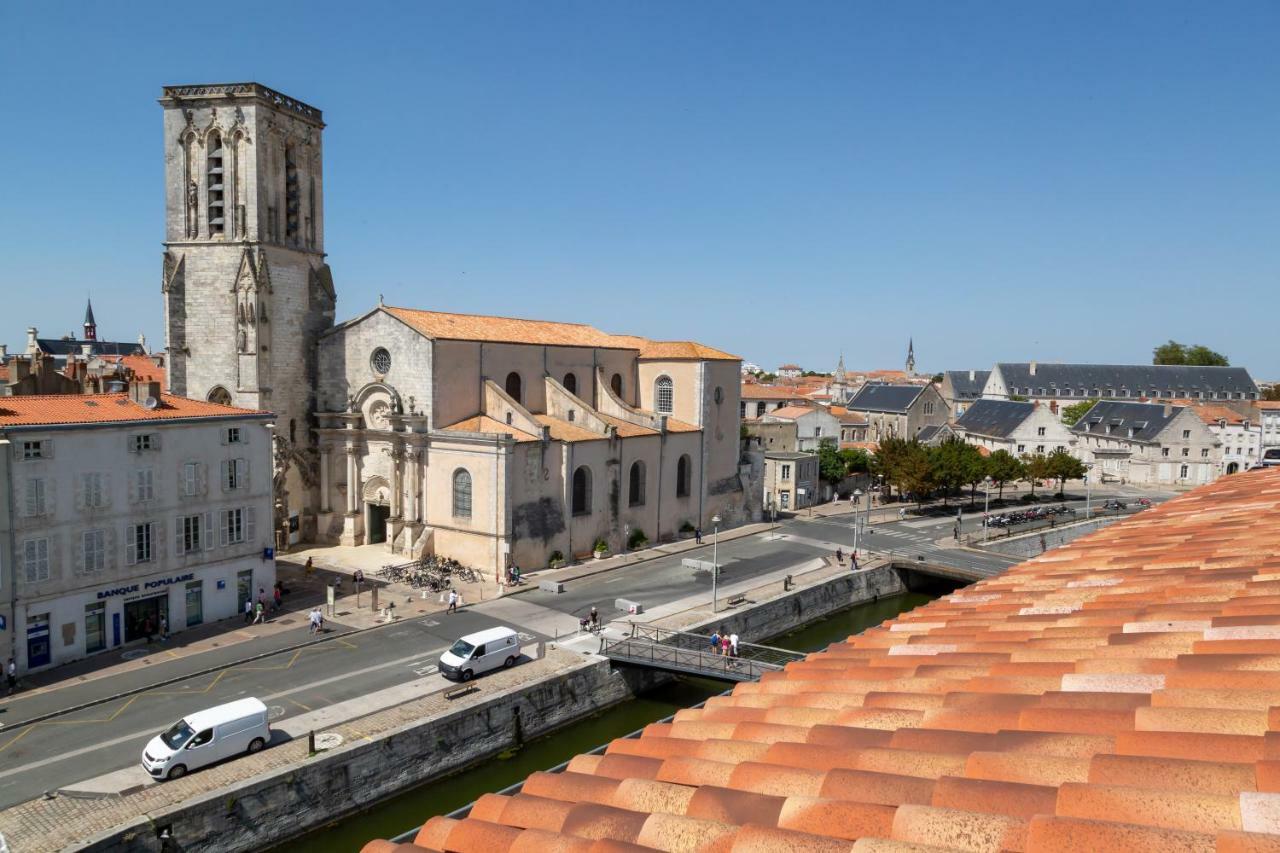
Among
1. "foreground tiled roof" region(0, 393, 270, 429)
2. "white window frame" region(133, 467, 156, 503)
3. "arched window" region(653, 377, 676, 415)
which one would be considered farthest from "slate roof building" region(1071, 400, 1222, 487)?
"white window frame" region(133, 467, 156, 503)

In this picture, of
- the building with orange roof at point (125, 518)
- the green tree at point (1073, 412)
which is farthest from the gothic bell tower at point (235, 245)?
the green tree at point (1073, 412)

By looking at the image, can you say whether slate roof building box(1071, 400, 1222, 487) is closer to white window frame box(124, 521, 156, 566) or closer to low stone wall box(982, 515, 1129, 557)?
low stone wall box(982, 515, 1129, 557)

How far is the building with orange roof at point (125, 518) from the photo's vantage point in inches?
1099

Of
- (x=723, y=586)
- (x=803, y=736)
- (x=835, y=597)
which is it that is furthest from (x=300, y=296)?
(x=803, y=736)

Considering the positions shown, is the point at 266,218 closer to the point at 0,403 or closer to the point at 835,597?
the point at 0,403

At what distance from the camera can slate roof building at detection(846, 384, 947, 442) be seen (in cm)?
9544

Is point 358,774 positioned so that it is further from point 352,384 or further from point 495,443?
point 352,384

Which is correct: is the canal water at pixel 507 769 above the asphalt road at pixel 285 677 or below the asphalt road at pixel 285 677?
below

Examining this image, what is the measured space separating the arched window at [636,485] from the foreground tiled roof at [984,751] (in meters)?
41.7

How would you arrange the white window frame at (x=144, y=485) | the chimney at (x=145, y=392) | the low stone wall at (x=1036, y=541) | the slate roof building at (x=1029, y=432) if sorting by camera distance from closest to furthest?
1. the white window frame at (x=144, y=485)
2. the chimney at (x=145, y=392)
3. the low stone wall at (x=1036, y=541)
4. the slate roof building at (x=1029, y=432)

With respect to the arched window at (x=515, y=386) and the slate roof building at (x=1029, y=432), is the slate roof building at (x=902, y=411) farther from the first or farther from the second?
the arched window at (x=515, y=386)

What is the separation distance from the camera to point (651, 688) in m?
33.5

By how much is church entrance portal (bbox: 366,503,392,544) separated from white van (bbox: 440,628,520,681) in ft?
67.6

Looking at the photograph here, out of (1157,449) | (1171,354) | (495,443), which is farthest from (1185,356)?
(495,443)
